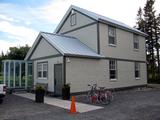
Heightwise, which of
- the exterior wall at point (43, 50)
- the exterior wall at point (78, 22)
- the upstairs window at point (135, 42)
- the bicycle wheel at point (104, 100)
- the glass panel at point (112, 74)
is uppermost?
the exterior wall at point (78, 22)

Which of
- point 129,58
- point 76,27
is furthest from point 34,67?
point 129,58

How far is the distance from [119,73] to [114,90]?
1847mm

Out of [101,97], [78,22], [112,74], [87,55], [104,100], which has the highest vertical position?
[78,22]

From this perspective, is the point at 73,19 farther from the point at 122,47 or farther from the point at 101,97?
the point at 101,97

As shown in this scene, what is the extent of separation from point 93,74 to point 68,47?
3.08 metres

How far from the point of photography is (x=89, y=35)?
64.2ft

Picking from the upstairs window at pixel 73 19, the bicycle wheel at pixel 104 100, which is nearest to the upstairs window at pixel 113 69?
the upstairs window at pixel 73 19

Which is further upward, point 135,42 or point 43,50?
point 135,42

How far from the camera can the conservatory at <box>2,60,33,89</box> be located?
19.7 meters

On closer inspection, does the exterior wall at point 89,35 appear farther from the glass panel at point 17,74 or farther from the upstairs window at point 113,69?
the glass panel at point 17,74

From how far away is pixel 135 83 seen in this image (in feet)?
75.2

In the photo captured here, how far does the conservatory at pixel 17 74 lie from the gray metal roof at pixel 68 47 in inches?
166

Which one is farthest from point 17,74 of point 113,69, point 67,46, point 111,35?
point 111,35

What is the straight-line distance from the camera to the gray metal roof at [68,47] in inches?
635
